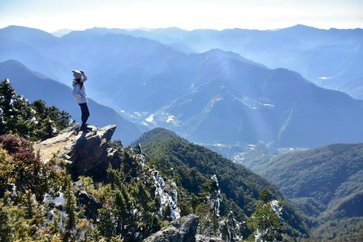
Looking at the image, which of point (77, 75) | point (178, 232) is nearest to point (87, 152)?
point (77, 75)

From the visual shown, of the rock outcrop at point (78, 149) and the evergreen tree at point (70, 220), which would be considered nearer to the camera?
the evergreen tree at point (70, 220)

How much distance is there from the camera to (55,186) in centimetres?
2953

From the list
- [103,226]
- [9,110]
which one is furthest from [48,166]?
[9,110]

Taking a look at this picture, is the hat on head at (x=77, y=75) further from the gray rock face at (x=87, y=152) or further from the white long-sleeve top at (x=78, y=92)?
the gray rock face at (x=87, y=152)

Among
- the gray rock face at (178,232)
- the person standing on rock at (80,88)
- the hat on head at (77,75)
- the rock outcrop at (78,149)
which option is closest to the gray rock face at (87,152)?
the rock outcrop at (78,149)

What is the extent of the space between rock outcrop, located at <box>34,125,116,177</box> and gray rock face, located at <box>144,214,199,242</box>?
36.1ft

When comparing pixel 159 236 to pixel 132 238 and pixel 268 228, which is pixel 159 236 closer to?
pixel 132 238

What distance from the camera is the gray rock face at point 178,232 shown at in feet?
100

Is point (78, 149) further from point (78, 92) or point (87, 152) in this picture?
point (78, 92)

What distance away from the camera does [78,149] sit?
40406 millimetres

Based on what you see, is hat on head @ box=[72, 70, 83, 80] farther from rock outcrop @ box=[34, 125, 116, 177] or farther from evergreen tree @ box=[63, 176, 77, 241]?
evergreen tree @ box=[63, 176, 77, 241]

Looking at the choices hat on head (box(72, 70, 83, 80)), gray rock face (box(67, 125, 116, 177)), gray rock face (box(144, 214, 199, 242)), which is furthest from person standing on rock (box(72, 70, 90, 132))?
gray rock face (box(144, 214, 199, 242))

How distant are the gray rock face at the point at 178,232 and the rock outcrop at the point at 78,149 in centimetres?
1099

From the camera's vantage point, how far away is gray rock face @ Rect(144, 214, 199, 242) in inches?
1206
